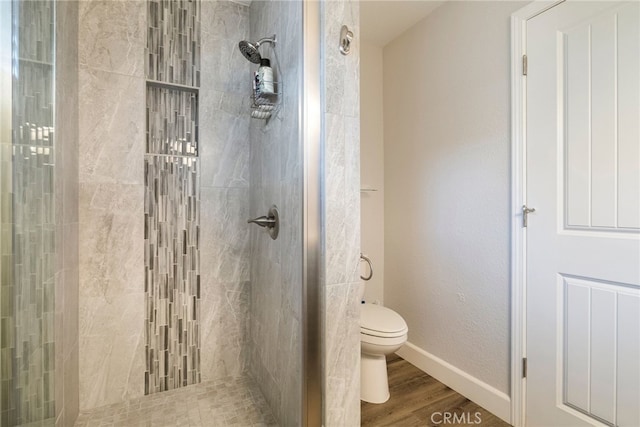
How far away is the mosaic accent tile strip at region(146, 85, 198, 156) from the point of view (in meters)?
1.50

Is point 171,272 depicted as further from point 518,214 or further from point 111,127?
point 518,214

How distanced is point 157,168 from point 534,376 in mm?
2219

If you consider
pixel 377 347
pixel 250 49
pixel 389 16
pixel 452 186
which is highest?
pixel 389 16

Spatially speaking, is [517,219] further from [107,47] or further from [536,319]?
[107,47]

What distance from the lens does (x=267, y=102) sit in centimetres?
129

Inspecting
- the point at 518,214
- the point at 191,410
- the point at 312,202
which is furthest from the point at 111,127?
the point at 518,214

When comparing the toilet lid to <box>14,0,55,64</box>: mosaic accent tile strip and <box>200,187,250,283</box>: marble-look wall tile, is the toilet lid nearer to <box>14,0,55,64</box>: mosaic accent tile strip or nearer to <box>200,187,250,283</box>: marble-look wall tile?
<box>200,187,250,283</box>: marble-look wall tile

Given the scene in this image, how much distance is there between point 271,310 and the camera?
136cm

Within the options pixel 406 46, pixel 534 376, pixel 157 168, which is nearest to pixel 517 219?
pixel 534 376

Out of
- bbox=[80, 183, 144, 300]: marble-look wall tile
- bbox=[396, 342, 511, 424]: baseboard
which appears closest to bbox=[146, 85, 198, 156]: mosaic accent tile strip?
bbox=[80, 183, 144, 300]: marble-look wall tile

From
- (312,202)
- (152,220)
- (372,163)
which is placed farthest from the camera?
(372,163)

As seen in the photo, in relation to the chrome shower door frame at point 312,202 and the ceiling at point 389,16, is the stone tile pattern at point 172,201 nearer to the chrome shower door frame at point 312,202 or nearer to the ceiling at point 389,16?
the chrome shower door frame at point 312,202

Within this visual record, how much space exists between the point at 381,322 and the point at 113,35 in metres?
2.10

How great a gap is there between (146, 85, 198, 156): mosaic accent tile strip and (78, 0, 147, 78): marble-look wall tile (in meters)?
0.15
